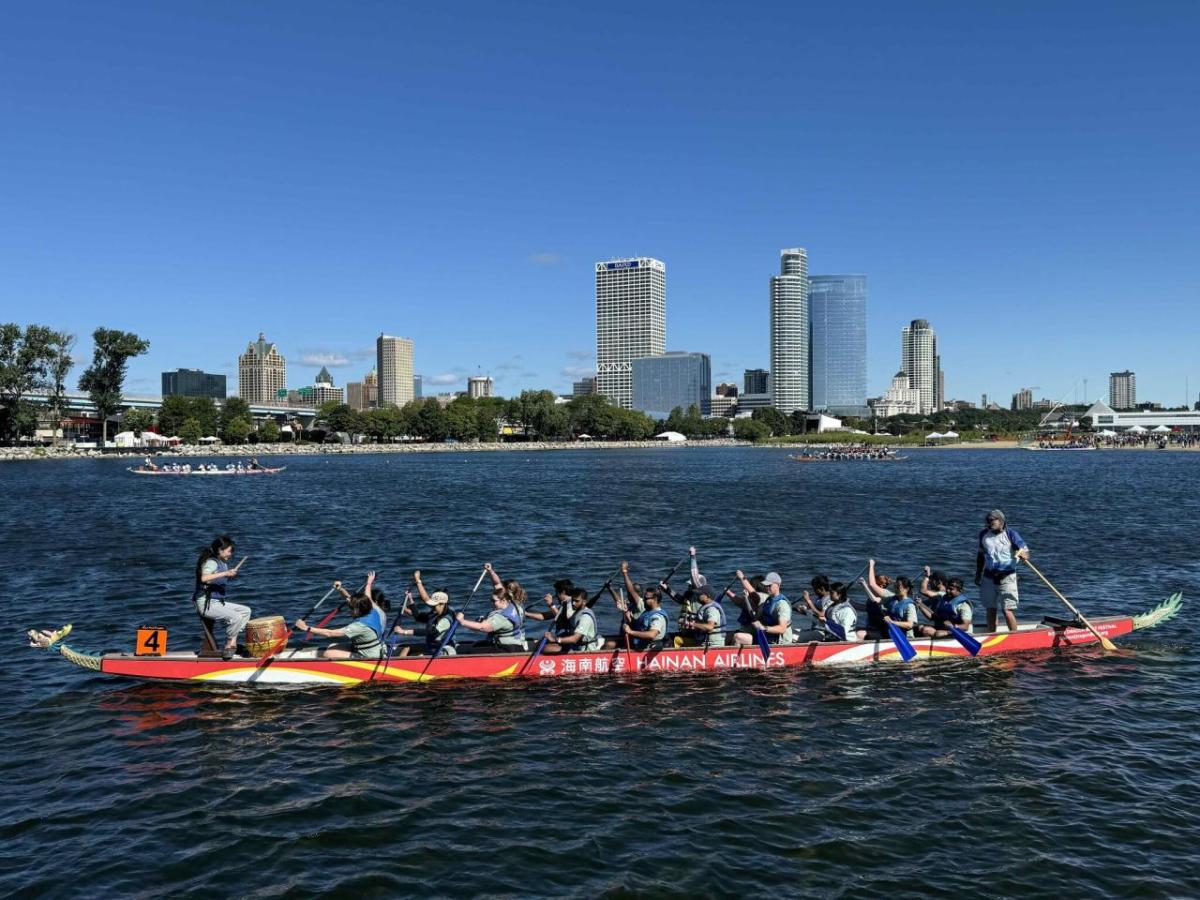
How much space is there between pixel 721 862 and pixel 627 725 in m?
5.20

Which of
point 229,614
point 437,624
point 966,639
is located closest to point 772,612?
point 966,639

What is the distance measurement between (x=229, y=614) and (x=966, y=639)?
16.5 m

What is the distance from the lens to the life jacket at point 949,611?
65.2 feet

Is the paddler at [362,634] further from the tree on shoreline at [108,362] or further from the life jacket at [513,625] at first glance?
the tree on shoreline at [108,362]

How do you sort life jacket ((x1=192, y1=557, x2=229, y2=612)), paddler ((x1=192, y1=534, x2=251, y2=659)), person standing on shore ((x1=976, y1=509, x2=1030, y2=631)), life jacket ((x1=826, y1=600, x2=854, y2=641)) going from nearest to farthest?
1. paddler ((x1=192, y1=534, x2=251, y2=659))
2. life jacket ((x1=192, y1=557, x2=229, y2=612))
3. life jacket ((x1=826, y1=600, x2=854, y2=641))
4. person standing on shore ((x1=976, y1=509, x2=1030, y2=631))

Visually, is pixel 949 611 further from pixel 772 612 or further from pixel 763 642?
pixel 763 642

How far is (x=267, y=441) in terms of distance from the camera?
655 feet

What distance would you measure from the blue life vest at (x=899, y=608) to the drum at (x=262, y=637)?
45.5 feet

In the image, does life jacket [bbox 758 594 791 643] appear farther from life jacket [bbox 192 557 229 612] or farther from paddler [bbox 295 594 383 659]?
life jacket [bbox 192 557 229 612]

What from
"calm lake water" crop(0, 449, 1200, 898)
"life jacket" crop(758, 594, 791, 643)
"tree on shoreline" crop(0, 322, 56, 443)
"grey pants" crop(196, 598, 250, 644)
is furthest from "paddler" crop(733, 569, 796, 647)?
"tree on shoreline" crop(0, 322, 56, 443)

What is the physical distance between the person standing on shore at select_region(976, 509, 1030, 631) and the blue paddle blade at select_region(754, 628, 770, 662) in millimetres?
5912

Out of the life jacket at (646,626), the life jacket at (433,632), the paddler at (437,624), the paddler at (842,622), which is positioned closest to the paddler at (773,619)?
the paddler at (842,622)

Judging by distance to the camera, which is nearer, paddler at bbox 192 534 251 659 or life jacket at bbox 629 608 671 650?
paddler at bbox 192 534 251 659

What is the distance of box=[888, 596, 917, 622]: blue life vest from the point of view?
65.2 feet
